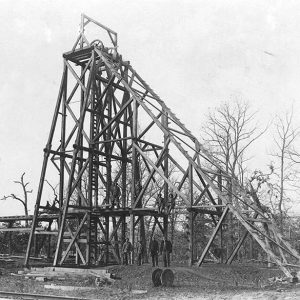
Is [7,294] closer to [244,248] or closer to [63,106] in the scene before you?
[63,106]

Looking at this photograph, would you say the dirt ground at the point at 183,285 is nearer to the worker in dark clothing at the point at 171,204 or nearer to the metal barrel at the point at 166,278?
the metal barrel at the point at 166,278

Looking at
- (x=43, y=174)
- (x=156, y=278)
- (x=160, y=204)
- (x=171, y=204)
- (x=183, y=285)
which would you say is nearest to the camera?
(x=156, y=278)

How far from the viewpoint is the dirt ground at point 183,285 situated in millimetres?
12672

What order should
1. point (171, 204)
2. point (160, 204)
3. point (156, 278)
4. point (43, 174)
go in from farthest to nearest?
point (43, 174), point (171, 204), point (160, 204), point (156, 278)

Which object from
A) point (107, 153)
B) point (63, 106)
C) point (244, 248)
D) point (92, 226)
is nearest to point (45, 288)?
point (92, 226)

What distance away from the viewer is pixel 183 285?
49.4ft

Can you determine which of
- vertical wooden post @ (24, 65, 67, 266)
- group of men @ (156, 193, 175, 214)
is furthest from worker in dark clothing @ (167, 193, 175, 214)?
vertical wooden post @ (24, 65, 67, 266)

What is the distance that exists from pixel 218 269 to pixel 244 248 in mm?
26492

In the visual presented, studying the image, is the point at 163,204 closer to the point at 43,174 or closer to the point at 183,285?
the point at 183,285

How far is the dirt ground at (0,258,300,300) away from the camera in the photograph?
1267 centimetres

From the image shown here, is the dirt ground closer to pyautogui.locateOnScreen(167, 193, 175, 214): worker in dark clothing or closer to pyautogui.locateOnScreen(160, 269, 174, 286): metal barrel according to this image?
pyautogui.locateOnScreen(160, 269, 174, 286): metal barrel

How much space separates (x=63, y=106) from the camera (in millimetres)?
23844

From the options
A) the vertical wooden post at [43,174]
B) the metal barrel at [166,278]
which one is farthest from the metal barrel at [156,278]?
the vertical wooden post at [43,174]

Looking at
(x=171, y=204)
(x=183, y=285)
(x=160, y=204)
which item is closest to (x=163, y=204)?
(x=160, y=204)
